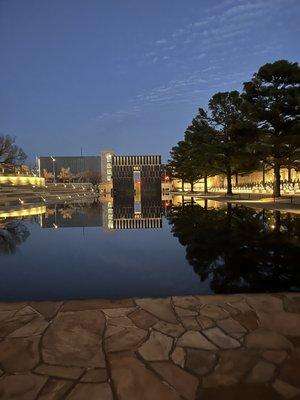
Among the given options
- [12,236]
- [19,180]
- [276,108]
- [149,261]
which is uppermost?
[276,108]

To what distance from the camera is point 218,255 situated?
7973 millimetres

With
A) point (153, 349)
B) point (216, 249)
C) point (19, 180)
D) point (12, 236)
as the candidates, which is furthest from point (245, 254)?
point (19, 180)

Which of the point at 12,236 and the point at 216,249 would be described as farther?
the point at 12,236

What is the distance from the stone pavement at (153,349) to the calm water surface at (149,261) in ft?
2.47

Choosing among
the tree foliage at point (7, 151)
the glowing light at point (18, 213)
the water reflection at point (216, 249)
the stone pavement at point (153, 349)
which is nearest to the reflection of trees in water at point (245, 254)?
the water reflection at point (216, 249)

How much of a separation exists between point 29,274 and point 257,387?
16.9 ft

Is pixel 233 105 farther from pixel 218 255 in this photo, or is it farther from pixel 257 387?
pixel 257 387

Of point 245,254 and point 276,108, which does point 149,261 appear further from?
point 276,108

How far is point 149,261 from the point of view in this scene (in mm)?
7680

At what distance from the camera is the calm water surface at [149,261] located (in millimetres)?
5641

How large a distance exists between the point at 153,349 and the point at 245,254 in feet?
16.4

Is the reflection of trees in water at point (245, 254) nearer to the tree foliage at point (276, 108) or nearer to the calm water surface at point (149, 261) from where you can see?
the calm water surface at point (149, 261)

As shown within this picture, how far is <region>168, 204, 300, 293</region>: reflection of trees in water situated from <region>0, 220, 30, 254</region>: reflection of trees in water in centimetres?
526

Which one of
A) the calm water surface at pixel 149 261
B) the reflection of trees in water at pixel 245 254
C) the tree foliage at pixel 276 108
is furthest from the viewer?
the tree foliage at pixel 276 108
